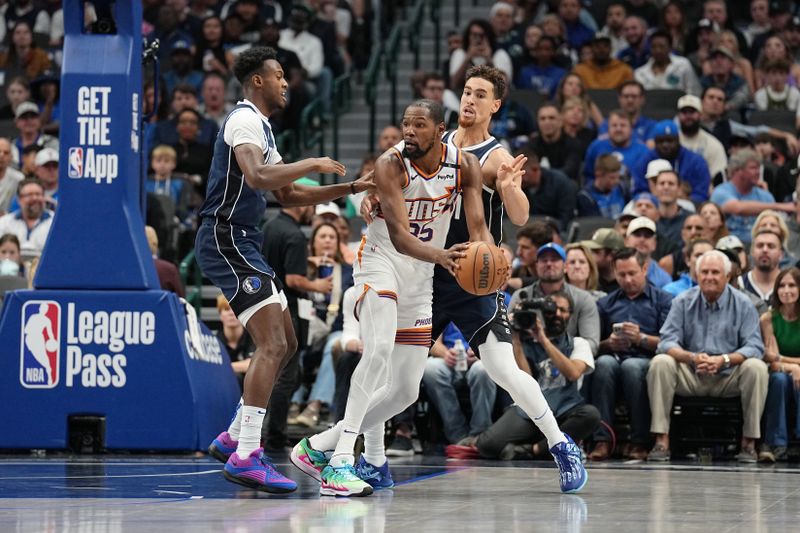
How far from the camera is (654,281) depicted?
12.4 metres

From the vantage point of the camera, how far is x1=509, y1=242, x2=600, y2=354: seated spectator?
36.6ft

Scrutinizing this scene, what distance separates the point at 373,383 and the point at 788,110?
982 centimetres

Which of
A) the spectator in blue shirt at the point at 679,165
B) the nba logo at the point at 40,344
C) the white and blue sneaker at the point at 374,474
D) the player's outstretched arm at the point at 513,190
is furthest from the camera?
the spectator in blue shirt at the point at 679,165

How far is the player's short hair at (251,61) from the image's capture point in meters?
8.04

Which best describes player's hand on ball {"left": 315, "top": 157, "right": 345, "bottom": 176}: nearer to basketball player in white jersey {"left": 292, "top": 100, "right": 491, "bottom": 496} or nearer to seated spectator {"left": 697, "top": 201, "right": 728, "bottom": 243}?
basketball player in white jersey {"left": 292, "top": 100, "right": 491, "bottom": 496}

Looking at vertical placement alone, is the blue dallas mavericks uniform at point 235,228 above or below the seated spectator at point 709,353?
above

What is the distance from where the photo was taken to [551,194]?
1400 centimetres

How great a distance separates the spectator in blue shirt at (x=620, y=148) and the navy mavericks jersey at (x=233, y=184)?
23.0 ft

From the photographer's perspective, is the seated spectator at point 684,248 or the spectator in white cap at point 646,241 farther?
the seated spectator at point 684,248

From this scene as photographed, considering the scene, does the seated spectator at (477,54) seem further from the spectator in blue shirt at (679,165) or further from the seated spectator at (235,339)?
the seated spectator at (235,339)

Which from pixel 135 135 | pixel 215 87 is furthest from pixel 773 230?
pixel 215 87

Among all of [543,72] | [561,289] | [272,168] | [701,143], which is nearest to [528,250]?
[561,289]

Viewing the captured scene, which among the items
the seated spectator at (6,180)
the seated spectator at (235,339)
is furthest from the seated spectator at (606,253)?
the seated spectator at (6,180)

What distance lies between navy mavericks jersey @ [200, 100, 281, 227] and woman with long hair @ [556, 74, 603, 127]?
26.8 ft
